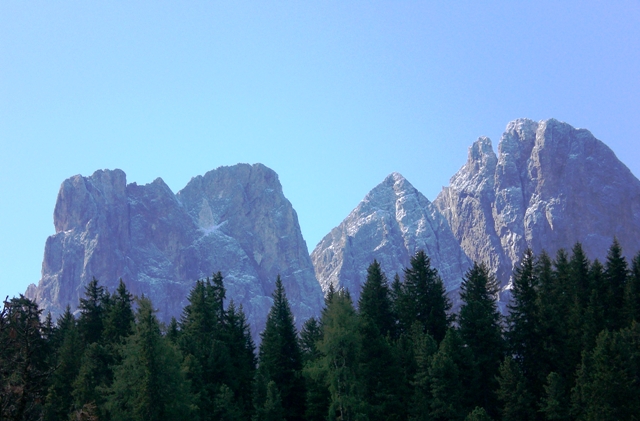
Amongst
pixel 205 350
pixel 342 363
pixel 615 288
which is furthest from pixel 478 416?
pixel 615 288

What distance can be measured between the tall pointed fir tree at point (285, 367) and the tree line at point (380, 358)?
0.39ft

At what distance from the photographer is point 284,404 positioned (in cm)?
7075

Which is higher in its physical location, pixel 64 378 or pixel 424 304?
pixel 424 304

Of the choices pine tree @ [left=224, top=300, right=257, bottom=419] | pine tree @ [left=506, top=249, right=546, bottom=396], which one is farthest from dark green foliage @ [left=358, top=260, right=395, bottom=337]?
pine tree @ [left=506, top=249, right=546, bottom=396]

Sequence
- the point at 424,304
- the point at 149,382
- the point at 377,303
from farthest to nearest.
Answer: the point at 424,304 < the point at 377,303 < the point at 149,382

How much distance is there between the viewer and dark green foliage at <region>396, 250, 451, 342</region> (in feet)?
262

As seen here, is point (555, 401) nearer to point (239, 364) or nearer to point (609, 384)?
point (609, 384)

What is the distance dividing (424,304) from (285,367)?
51.9ft

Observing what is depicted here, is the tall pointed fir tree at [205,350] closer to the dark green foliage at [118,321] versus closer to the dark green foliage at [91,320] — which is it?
the dark green foliage at [118,321]

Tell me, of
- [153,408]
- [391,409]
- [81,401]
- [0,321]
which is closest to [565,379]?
[391,409]

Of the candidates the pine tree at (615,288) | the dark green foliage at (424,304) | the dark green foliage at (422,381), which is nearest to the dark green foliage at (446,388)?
the dark green foliage at (422,381)

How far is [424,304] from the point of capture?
80625 millimetres

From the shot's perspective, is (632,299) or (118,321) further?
(632,299)

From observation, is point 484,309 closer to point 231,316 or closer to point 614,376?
point 614,376
